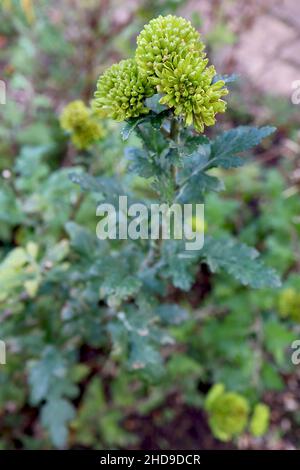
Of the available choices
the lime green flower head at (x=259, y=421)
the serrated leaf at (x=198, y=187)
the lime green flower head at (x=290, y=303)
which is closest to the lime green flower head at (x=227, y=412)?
the lime green flower head at (x=259, y=421)

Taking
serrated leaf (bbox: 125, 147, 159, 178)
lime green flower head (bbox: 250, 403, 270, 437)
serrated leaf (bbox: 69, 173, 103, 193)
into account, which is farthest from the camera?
lime green flower head (bbox: 250, 403, 270, 437)

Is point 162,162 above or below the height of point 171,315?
above

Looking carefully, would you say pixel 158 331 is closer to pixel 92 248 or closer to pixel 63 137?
pixel 92 248

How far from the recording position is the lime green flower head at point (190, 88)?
2.78ft

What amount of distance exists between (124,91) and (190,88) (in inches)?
5.3

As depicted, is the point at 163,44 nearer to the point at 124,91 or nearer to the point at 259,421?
the point at 124,91

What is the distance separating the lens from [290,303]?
6.28 feet

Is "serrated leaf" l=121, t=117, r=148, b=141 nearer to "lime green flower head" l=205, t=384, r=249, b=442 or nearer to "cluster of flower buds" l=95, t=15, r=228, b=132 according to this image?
"cluster of flower buds" l=95, t=15, r=228, b=132

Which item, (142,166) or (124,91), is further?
(142,166)

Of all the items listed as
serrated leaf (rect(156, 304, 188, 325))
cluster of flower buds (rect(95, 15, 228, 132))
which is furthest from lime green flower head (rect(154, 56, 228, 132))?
serrated leaf (rect(156, 304, 188, 325))

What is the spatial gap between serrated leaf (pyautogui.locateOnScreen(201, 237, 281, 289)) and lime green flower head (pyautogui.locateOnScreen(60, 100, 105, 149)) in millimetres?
559

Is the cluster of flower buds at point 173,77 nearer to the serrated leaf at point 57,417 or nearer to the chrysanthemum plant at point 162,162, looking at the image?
the chrysanthemum plant at point 162,162

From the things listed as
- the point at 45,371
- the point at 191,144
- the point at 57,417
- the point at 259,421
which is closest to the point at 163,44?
the point at 191,144

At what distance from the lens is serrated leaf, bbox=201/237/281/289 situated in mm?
1178
